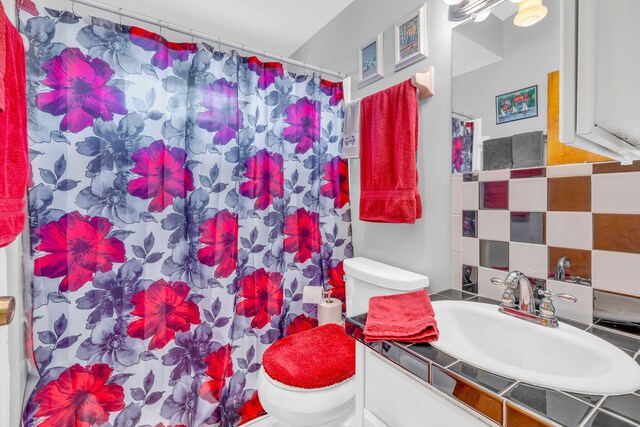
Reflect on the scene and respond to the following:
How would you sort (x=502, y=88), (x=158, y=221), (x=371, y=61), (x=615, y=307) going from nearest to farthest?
(x=615, y=307), (x=502, y=88), (x=158, y=221), (x=371, y=61)

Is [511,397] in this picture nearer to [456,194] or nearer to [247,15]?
[456,194]

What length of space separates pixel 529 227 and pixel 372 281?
635 mm

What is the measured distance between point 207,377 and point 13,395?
26.4 inches

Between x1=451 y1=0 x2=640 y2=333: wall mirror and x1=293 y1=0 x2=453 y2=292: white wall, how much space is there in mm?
60

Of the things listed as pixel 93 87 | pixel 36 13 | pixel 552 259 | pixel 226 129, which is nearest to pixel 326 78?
pixel 226 129

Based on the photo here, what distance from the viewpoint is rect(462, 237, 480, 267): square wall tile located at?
1.13m

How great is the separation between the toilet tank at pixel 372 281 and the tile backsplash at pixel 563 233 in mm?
193

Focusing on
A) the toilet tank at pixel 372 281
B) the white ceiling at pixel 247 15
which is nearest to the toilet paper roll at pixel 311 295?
the toilet tank at pixel 372 281

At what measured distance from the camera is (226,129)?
1412mm

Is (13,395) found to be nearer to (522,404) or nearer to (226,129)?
(226,129)

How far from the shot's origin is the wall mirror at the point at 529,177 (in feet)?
2.72

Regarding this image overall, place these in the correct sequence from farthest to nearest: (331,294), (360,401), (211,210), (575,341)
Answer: (331,294)
(211,210)
(360,401)
(575,341)

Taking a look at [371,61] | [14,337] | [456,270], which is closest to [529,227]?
[456,270]

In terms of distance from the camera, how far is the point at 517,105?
100cm
